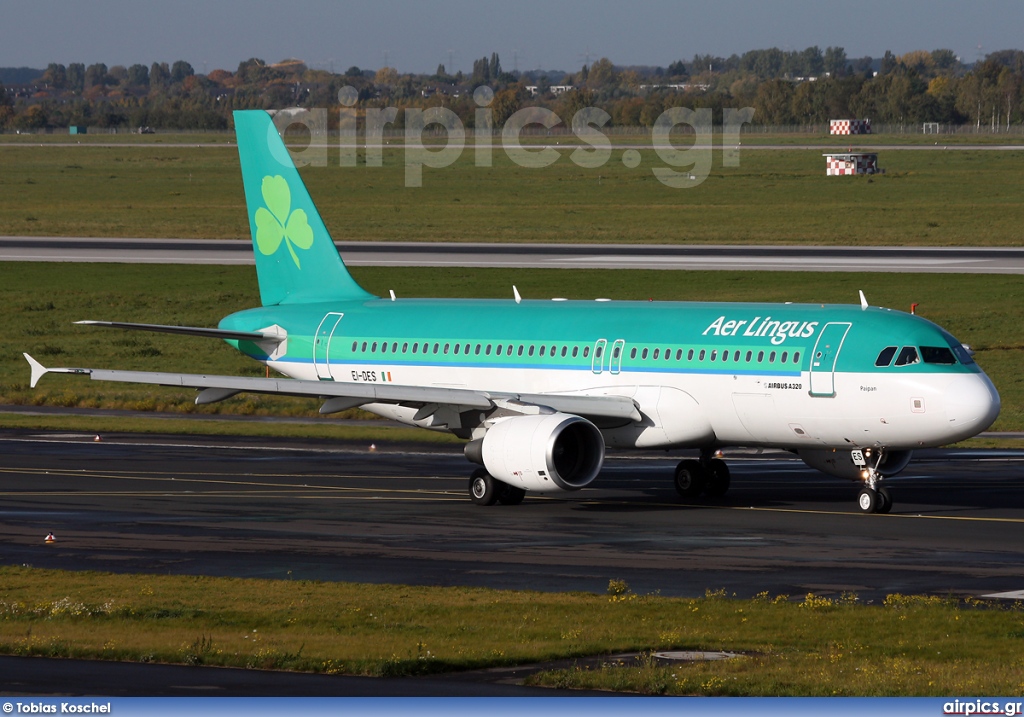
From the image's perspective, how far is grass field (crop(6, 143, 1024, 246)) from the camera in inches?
4729

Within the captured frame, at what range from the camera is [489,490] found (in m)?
38.3

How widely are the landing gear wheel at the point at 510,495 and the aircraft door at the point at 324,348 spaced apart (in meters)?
7.68

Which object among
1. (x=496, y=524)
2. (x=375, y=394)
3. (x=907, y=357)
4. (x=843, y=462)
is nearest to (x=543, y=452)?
(x=496, y=524)

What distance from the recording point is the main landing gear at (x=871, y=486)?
36188mm

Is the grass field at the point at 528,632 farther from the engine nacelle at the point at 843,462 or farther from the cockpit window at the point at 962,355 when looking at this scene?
the engine nacelle at the point at 843,462

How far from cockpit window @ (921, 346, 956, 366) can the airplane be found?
0.03 metres


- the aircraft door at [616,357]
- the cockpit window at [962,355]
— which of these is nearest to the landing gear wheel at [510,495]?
the aircraft door at [616,357]

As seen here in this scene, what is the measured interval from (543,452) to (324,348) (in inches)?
409

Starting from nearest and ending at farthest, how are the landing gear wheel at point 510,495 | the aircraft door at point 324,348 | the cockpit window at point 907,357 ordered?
the cockpit window at point 907,357 < the landing gear wheel at point 510,495 < the aircraft door at point 324,348

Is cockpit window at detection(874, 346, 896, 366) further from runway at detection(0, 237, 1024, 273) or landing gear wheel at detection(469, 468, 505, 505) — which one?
runway at detection(0, 237, 1024, 273)

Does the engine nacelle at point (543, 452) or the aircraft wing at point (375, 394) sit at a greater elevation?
the aircraft wing at point (375, 394)

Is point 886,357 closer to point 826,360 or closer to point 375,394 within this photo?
point 826,360

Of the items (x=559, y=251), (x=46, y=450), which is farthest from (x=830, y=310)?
(x=559, y=251)

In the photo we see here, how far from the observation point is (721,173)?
19375 cm
